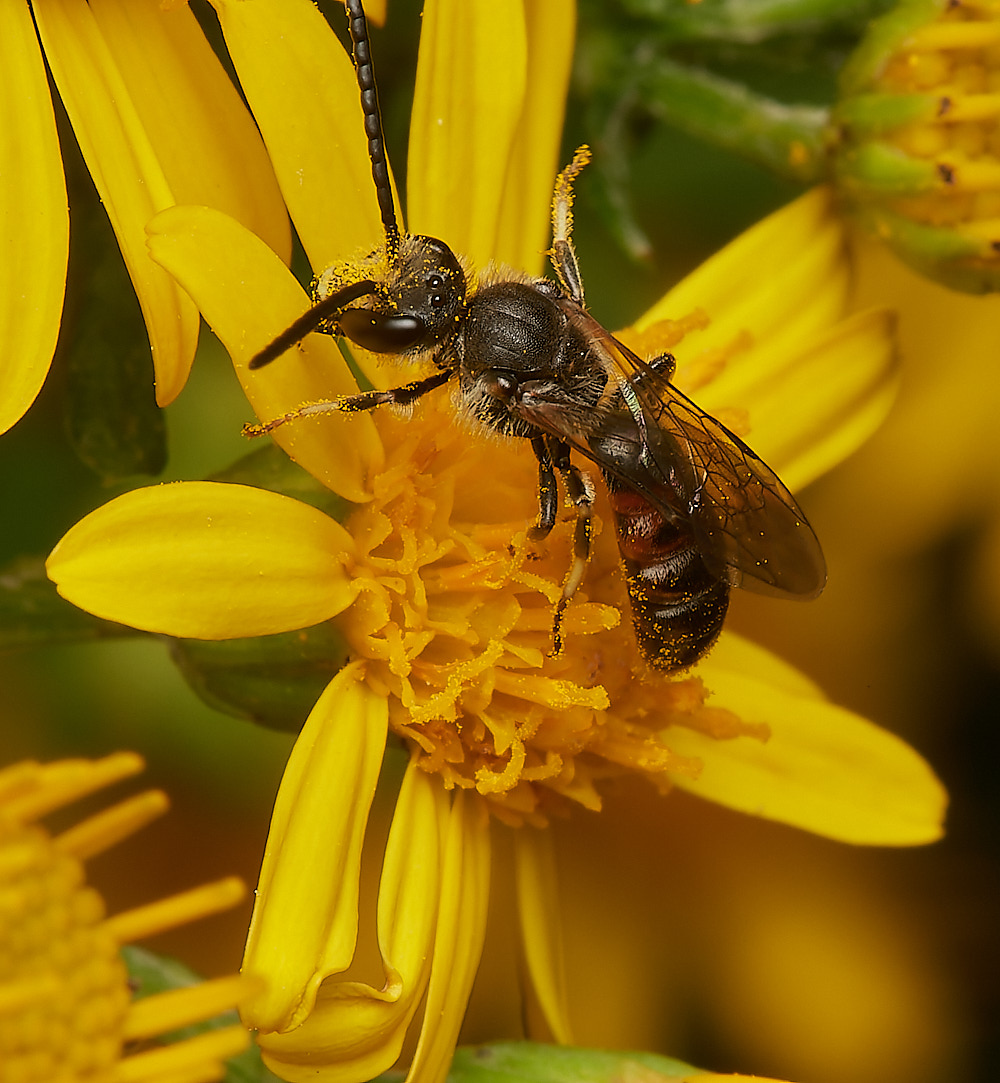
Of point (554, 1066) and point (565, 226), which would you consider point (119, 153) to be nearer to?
point (565, 226)

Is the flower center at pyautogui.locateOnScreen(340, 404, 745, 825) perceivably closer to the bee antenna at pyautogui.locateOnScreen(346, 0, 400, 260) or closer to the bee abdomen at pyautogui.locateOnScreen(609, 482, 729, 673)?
the bee abdomen at pyautogui.locateOnScreen(609, 482, 729, 673)

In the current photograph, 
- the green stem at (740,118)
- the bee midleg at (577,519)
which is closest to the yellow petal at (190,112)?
the bee midleg at (577,519)

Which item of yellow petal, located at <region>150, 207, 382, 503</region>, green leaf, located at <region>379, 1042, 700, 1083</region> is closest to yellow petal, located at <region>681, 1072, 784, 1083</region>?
Result: green leaf, located at <region>379, 1042, 700, 1083</region>

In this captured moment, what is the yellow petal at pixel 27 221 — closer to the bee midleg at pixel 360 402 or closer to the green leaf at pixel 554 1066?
the bee midleg at pixel 360 402

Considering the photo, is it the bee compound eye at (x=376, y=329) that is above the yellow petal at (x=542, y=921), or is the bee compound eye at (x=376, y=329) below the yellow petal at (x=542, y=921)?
above

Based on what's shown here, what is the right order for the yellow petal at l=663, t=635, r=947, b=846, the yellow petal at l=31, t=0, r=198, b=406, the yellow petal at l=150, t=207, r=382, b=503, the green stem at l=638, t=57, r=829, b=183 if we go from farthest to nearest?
1. the green stem at l=638, t=57, r=829, b=183
2. the yellow petal at l=663, t=635, r=947, b=846
3. the yellow petal at l=31, t=0, r=198, b=406
4. the yellow petal at l=150, t=207, r=382, b=503

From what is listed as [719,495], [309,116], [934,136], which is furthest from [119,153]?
[934,136]

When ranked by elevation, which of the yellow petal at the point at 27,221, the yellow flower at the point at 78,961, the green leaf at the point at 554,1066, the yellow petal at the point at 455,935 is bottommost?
the green leaf at the point at 554,1066
